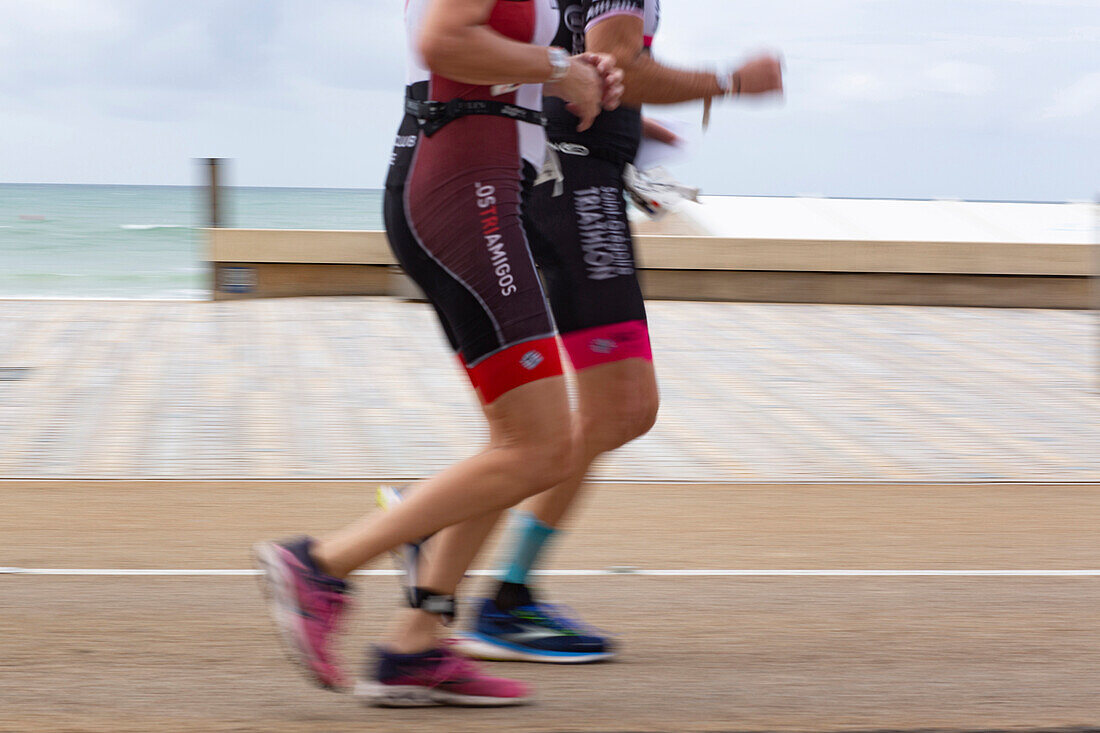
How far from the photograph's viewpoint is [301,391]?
869 cm

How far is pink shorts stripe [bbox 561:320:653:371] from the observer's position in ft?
11.4

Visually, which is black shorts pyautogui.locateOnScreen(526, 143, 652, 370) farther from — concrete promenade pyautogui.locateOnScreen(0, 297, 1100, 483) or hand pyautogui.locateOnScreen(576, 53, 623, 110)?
concrete promenade pyautogui.locateOnScreen(0, 297, 1100, 483)

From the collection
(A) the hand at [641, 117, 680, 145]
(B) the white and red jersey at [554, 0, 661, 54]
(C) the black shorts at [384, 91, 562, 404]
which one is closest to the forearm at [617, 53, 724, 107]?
(B) the white and red jersey at [554, 0, 661, 54]

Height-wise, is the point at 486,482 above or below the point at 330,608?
above

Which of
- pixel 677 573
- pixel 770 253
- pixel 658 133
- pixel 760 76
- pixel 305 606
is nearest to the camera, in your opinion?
pixel 305 606

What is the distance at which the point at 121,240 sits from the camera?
48125 mm

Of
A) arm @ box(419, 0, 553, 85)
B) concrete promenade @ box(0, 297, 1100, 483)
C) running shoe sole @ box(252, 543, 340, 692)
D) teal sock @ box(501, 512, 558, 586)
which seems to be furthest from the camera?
concrete promenade @ box(0, 297, 1100, 483)

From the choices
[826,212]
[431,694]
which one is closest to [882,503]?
[431,694]

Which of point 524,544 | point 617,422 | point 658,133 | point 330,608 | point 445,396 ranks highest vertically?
point 658,133

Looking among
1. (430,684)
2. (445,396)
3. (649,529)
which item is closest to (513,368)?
(430,684)

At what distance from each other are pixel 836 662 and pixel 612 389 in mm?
962

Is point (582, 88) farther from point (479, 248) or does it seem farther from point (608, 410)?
point (608, 410)

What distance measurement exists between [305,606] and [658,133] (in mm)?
1677

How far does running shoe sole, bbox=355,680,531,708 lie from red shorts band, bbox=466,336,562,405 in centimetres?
72
